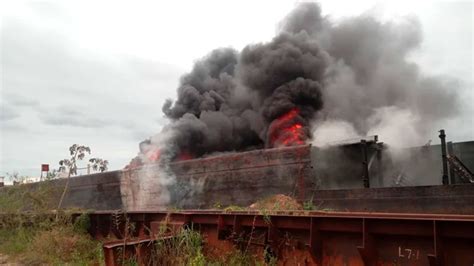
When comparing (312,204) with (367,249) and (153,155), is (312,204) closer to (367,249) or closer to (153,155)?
(367,249)

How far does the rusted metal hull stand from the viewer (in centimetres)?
478

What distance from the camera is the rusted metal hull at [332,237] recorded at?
15.7 feet

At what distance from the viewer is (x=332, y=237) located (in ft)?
19.6

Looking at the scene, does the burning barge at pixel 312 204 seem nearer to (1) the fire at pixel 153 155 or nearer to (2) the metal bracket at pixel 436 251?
(2) the metal bracket at pixel 436 251

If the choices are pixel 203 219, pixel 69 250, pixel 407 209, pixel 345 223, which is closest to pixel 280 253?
pixel 345 223

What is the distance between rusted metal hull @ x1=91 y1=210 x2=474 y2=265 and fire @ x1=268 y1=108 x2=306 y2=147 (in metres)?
12.5

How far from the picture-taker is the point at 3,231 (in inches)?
539

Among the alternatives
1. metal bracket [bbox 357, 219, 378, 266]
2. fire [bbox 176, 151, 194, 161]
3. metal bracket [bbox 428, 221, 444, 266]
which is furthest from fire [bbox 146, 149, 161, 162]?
metal bracket [bbox 428, 221, 444, 266]

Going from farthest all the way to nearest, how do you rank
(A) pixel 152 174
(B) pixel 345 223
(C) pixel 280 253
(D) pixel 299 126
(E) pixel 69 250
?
(D) pixel 299 126, (A) pixel 152 174, (E) pixel 69 250, (C) pixel 280 253, (B) pixel 345 223

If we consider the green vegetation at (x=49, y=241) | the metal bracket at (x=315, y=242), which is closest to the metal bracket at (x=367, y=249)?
the metal bracket at (x=315, y=242)

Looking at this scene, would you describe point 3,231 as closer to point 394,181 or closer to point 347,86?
point 394,181

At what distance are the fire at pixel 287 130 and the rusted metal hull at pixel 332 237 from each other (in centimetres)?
1249

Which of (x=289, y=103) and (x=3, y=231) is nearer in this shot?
(x=3, y=231)

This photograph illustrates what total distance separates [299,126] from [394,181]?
7833mm
